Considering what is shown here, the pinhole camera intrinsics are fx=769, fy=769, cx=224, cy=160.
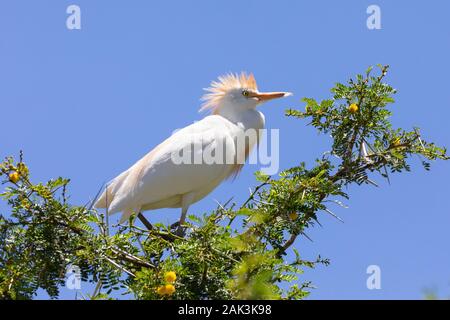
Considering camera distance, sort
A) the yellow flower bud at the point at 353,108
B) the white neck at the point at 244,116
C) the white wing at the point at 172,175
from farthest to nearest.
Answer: the white neck at the point at 244,116 < the white wing at the point at 172,175 < the yellow flower bud at the point at 353,108

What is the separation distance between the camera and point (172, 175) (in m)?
6.86

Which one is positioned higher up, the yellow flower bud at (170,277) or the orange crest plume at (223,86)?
the orange crest plume at (223,86)

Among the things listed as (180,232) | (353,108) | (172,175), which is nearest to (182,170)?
(172,175)

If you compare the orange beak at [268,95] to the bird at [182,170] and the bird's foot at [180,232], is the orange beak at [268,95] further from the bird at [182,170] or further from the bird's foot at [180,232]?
the bird's foot at [180,232]

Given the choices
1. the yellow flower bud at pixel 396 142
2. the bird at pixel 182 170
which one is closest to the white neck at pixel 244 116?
the bird at pixel 182 170

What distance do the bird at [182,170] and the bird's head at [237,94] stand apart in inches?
6.1

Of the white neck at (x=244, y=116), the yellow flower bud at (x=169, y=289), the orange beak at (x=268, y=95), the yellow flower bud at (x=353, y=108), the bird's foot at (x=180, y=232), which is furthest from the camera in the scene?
the orange beak at (x=268, y=95)

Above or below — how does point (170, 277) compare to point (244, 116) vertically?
below

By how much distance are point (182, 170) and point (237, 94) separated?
1422 mm

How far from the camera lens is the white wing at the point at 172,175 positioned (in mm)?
6715

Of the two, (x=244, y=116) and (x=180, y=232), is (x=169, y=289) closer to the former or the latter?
(x=180, y=232)

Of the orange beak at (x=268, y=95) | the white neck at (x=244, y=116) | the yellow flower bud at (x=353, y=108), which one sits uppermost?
the orange beak at (x=268, y=95)

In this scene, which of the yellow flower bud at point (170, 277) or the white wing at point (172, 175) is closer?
the yellow flower bud at point (170, 277)
